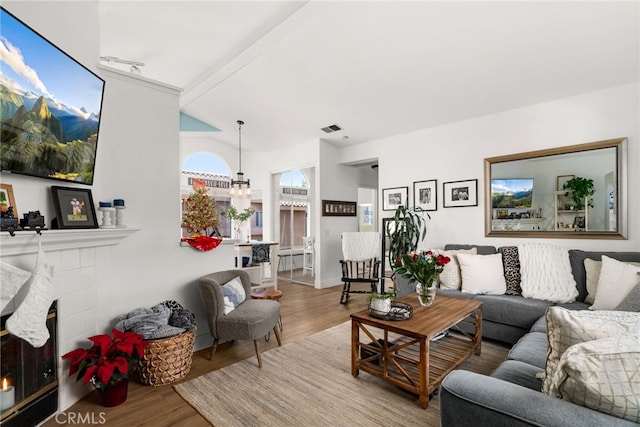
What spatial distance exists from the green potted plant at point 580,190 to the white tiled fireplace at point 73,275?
14.9 ft

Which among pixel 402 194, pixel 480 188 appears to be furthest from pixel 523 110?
pixel 402 194

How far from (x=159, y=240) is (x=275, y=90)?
8.65 feet

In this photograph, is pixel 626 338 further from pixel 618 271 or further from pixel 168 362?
pixel 168 362

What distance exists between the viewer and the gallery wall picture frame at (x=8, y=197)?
5.45 feet

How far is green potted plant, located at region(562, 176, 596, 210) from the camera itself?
130 inches

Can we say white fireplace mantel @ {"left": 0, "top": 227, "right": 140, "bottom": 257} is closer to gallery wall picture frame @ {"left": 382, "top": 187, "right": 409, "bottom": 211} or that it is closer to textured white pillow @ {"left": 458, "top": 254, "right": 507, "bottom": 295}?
textured white pillow @ {"left": 458, "top": 254, "right": 507, "bottom": 295}

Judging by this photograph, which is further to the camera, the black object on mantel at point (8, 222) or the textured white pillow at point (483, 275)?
the textured white pillow at point (483, 275)

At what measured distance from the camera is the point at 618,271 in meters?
2.54

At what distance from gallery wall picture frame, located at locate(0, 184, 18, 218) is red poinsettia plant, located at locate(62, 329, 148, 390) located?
0.99 metres

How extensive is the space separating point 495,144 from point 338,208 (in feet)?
9.64

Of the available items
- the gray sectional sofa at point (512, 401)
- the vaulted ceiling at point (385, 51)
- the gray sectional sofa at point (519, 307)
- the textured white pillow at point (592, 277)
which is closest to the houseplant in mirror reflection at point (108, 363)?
the gray sectional sofa at point (512, 401)

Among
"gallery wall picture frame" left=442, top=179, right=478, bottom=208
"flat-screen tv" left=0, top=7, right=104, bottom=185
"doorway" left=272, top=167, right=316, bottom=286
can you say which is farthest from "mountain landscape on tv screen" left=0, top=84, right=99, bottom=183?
"doorway" left=272, top=167, right=316, bottom=286

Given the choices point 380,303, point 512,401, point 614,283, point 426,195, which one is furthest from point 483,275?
point 512,401

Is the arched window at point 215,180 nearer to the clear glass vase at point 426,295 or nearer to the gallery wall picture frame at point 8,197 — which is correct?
the gallery wall picture frame at point 8,197
